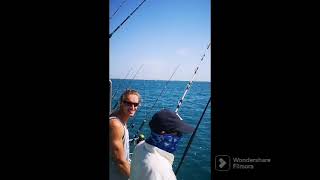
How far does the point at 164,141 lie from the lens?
1.35 metres

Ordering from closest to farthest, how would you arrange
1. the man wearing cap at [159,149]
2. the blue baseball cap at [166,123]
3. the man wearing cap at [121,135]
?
the man wearing cap at [159,149]
the blue baseball cap at [166,123]
the man wearing cap at [121,135]

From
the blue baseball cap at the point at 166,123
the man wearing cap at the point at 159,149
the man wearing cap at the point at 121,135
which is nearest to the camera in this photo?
the man wearing cap at the point at 159,149

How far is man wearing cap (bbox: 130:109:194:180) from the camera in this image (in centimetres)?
126

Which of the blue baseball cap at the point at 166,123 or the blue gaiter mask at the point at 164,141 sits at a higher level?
the blue baseball cap at the point at 166,123

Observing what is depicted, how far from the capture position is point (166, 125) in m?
1.36

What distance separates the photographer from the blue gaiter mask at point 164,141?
4.37 feet
